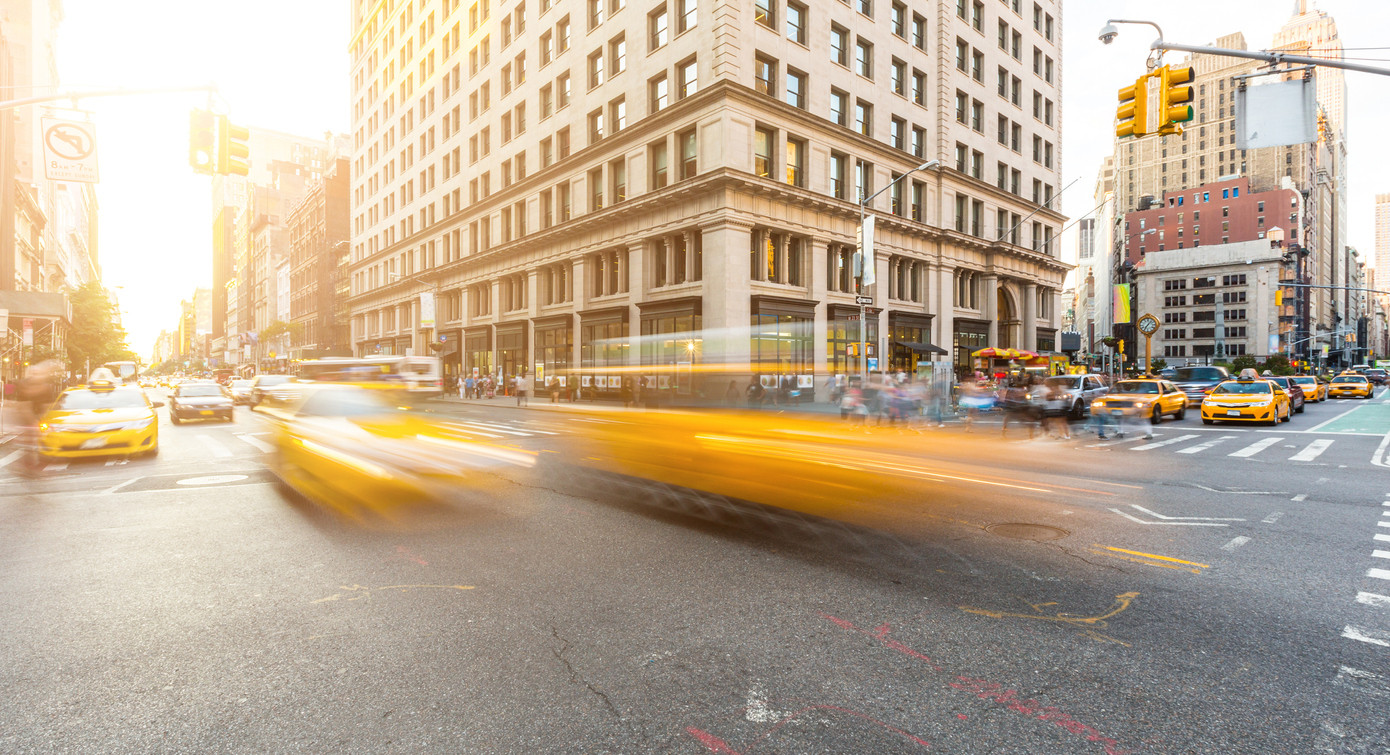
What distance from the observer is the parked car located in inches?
753

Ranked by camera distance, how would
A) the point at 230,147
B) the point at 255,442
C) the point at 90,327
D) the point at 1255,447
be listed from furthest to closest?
the point at 90,327
the point at 255,442
the point at 1255,447
the point at 230,147

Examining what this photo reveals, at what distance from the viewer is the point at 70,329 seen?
48.7 metres

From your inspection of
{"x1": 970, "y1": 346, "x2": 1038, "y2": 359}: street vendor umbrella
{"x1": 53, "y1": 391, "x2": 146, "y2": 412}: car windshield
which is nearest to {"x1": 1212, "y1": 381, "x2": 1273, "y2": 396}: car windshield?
{"x1": 970, "y1": 346, "x2": 1038, "y2": 359}: street vendor umbrella

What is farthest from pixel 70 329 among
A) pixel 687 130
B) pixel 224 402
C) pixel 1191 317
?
pixel 1191 317

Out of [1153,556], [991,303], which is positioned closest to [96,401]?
[1153,556]

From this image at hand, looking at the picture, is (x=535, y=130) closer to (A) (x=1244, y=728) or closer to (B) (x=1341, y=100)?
(A) (x=1244, y=728)

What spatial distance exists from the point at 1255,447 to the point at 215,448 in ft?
83.6

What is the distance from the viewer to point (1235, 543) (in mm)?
7078

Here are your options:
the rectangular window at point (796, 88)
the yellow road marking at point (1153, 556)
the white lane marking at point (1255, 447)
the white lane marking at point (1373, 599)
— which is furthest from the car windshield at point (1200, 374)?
the white lane marking at point (1373, 599)

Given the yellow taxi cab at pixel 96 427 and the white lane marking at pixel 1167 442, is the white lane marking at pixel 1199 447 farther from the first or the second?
the yellow taxi cab at pixel 96 427

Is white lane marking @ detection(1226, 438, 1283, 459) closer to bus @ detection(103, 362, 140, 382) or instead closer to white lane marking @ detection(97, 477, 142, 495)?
white lane marking @ detection(97, 477, 142, 495)

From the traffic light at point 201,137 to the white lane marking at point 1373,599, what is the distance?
52.1 ft

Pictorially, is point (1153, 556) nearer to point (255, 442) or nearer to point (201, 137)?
point (201, 137)

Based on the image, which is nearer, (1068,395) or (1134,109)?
(1134,109)
